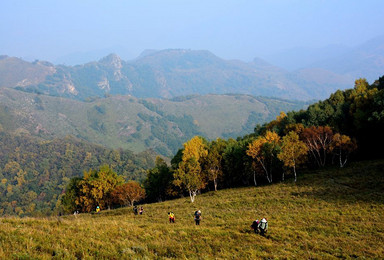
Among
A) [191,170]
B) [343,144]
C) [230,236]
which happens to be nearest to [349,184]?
[343,144]

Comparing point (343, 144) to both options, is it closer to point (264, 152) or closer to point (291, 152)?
point (291, 152)

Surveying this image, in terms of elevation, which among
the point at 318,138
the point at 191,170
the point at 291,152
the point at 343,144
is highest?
the point at 318,138

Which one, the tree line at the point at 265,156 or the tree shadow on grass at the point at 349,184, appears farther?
the tree line at the point at 265,156

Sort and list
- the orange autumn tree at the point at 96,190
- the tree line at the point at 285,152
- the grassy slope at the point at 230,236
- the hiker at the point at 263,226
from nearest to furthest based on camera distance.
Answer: the grassy slope at the point at 230,236 < the hiker at the point at 263,226 < the tree line at the point at 285,152 < the orange autumn tree at the point at 96,190

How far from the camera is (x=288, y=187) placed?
176 feet

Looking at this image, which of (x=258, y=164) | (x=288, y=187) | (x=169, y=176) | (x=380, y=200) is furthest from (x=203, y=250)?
(x=169, y=176)

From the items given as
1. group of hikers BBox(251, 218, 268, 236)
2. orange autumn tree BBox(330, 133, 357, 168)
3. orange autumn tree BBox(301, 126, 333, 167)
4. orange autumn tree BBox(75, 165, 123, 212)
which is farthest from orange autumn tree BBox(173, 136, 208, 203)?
orange autumn tree BBox(330, 133, 357, 168)

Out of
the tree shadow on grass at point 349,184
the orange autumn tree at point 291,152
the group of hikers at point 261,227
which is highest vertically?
the orange autumn tree at point 291,152

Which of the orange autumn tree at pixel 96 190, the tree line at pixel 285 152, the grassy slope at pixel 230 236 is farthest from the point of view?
the orange autumn tree at pixel 96 190

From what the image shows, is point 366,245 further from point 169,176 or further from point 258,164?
point 169,176

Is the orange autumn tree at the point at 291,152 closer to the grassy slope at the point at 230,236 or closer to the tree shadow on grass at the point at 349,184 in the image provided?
the tree shadow on grass at the point at 349,184

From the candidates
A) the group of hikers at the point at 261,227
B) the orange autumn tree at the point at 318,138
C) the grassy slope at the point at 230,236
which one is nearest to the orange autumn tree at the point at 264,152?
the orange autumn tree at the point at 318,138

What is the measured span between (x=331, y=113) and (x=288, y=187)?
145 ft

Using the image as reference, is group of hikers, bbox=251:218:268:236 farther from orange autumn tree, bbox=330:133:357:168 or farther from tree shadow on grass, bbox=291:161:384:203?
orange autumn tree, bbox=330:133:357:168
